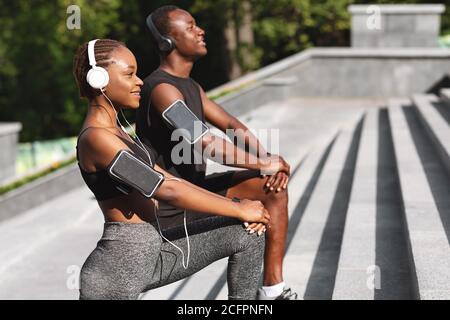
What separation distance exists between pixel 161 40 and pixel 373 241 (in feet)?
8.20

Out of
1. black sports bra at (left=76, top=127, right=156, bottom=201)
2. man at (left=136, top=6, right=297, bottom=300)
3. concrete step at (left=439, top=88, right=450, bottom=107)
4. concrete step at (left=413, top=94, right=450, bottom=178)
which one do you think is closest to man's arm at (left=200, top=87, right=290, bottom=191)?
man at (left=136, top=6, right=297, bottom=300)

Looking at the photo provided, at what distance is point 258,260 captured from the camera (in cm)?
375

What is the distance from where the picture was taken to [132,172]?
305 cm

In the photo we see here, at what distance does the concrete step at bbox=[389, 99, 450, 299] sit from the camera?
4.18 meters

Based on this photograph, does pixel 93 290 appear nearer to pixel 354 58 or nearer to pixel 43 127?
pixel 354 58

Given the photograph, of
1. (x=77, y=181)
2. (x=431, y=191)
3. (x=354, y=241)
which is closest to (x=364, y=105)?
(x=77, y=181)

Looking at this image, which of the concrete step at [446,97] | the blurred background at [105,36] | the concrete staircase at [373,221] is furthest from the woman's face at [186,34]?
the blurred background at [105,36]

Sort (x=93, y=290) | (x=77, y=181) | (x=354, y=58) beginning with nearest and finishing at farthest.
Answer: (x=93, y=290) < (x=77, y=181) < (x=354, y=58)

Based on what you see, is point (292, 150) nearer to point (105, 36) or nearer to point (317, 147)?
point (317, 147)

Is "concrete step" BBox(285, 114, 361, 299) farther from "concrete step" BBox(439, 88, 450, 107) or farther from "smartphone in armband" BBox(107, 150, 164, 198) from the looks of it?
"concrete step" BBox(439, 88, 450, 107)

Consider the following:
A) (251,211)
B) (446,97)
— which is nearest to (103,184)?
(251,211)

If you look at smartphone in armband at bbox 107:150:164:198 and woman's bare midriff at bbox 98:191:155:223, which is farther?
woman's bare midriff at bbox 98:191:155:223

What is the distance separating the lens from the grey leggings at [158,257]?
10.4ft

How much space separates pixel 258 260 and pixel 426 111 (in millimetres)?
8303
